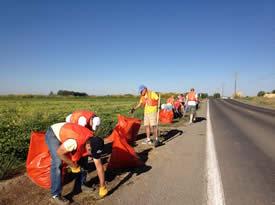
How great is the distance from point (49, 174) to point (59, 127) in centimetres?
92

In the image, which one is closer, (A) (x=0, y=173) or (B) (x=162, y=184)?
(B) (x=162, y=184)

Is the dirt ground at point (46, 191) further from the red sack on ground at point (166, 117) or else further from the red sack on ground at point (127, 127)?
the red sack on ground at point (166, 117)

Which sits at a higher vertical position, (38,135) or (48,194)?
(38,135)

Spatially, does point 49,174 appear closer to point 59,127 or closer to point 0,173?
point 59,127

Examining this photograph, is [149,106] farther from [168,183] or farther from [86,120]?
[86,120]

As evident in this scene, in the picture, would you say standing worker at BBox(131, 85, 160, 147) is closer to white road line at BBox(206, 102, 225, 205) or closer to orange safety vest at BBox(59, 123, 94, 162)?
white road line at BBox(206, 102, 225, 205)

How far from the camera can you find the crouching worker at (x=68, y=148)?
13.2ft

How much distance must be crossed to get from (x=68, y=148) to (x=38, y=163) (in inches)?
37.5

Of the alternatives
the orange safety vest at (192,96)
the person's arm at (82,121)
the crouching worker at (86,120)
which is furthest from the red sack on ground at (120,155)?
the orange safety vest at (192,96)

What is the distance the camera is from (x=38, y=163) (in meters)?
4.62

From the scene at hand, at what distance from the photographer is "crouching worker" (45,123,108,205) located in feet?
13.2

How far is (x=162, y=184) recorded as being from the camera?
4.98m

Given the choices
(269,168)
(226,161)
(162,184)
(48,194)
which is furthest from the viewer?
(226,161)

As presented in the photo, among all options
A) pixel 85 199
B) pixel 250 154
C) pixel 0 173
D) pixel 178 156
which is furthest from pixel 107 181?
pixel 250 154
